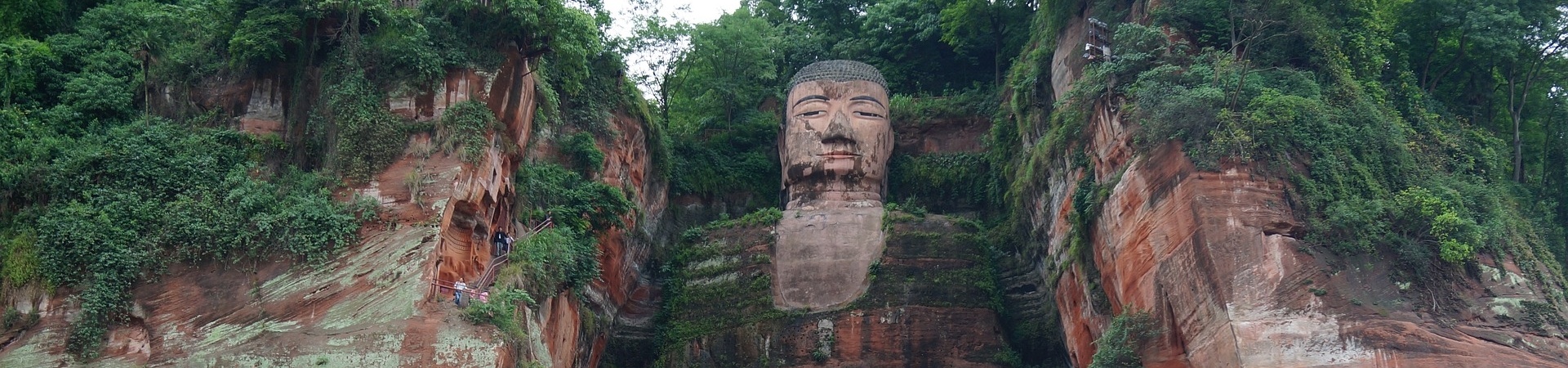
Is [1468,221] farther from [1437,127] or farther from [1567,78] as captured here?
[1567,78]

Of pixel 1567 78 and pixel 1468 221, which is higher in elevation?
pixel 1567 78

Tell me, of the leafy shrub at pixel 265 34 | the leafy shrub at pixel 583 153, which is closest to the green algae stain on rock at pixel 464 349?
the leafy shrub at pixel 265 34

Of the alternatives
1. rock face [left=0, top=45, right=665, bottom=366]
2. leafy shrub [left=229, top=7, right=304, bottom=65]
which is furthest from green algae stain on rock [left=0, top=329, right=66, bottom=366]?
leafy shrub [left=229, top=7, right=304, bottom=65]

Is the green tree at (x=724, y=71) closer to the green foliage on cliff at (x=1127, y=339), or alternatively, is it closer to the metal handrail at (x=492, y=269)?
the metal handrail at (x=492, y=269)

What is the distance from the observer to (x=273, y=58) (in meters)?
20.6

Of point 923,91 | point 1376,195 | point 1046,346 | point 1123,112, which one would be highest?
point 923,91

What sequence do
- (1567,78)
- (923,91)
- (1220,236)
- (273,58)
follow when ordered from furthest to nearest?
(923,91)
(1567,78)
(273,58)
(1220,236)

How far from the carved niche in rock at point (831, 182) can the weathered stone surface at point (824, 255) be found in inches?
0.5

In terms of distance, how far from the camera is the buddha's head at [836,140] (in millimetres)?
26266

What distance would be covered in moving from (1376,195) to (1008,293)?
686cm

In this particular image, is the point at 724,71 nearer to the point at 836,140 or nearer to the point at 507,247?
the point at 836,140

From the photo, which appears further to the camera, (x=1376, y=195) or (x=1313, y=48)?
(x=1313, y=48)

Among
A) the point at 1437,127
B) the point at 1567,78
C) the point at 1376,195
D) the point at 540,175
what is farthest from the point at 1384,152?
the point at 540,175

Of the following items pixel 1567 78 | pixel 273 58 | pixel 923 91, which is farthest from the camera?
pixel 923 91
